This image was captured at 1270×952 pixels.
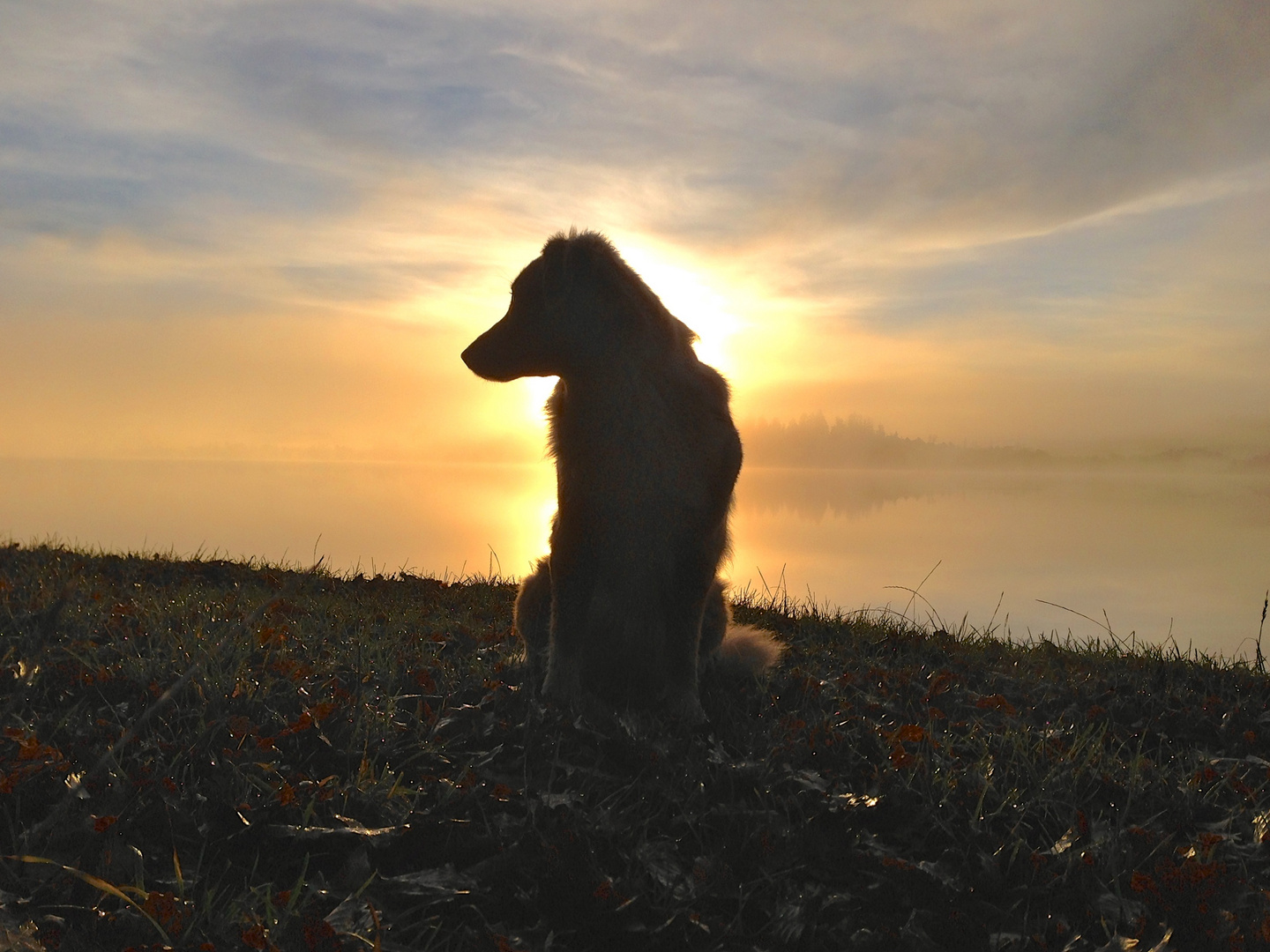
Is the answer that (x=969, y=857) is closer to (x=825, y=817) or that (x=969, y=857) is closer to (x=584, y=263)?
(x=825, y=817)

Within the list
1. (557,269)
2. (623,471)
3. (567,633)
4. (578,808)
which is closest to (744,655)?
(567,633)

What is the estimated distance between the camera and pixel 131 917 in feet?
8.76

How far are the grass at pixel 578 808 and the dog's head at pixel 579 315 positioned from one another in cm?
185

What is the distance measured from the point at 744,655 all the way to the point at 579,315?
7.67 feet

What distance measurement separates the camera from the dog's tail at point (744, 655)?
5.47m

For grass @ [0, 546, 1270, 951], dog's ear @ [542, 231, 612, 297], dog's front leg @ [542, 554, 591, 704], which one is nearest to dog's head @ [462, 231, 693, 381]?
dog's ear @ [542, 231, 612, 297]

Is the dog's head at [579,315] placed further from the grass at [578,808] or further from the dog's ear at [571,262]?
the grass at [578,808]

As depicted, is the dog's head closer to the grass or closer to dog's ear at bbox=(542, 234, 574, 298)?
dog's ear at bbox=(542, 234, 574, 298)

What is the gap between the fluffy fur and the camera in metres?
4.75

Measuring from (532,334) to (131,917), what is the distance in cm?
328

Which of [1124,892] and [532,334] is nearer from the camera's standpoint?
[1124,892]

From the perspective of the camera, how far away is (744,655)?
18.1ft

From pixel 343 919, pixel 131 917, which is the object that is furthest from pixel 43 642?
pixel 343 919

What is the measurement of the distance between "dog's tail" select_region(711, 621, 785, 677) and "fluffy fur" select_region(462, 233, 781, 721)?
517mm
